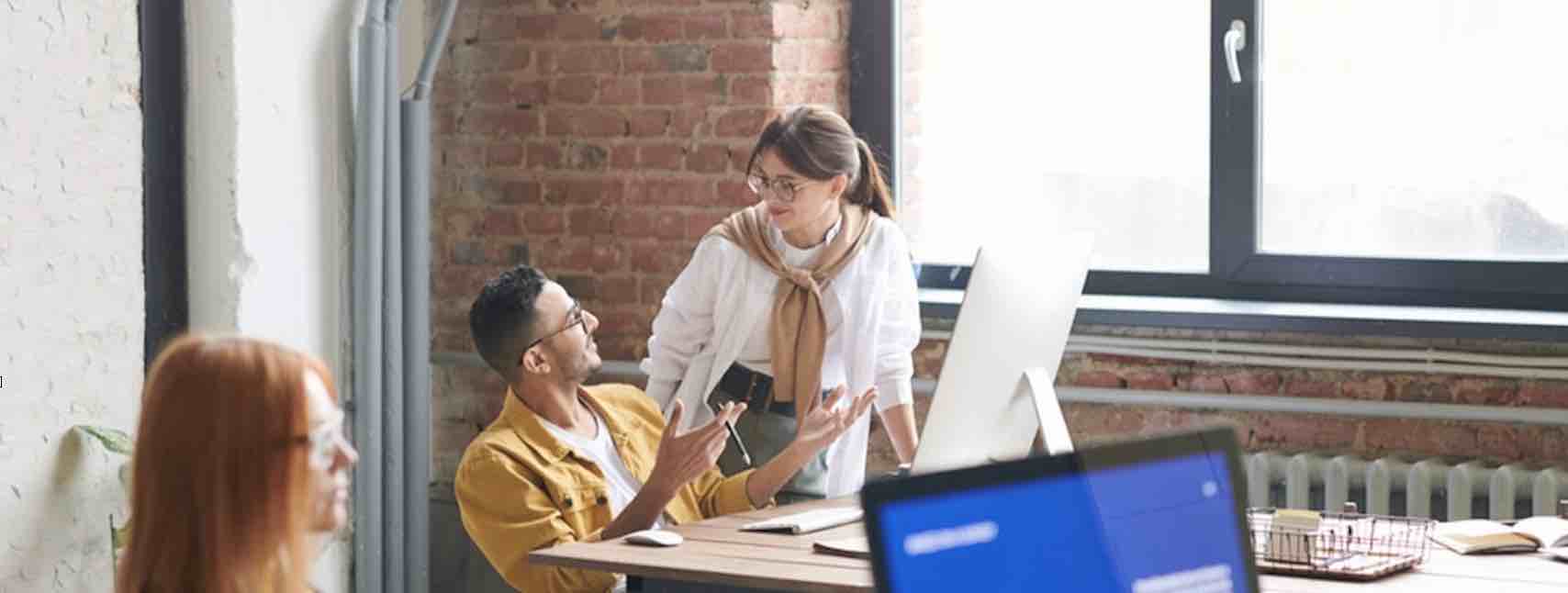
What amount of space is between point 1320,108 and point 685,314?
1432 millimetres

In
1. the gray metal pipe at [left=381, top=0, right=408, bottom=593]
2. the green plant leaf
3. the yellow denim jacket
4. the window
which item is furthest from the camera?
the gray metal pipe at [left=381, top=0, right=408, bottom=593]

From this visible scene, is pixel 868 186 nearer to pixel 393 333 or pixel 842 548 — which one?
pixel 393 333

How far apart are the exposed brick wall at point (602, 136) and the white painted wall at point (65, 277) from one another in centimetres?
110

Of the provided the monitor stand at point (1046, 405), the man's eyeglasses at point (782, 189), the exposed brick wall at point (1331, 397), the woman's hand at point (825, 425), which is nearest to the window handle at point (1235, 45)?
the exposed brick wall at point (1331, 397)

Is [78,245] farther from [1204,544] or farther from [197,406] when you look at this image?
[1204,544]

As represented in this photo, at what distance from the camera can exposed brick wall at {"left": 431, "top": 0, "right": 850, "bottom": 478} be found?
505 cm

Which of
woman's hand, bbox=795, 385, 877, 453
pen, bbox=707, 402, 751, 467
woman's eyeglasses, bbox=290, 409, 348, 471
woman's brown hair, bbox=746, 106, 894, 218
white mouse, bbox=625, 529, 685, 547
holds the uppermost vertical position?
woman's brown hair, bbox=746, 106, 894, 218

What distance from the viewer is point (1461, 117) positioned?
4613mm

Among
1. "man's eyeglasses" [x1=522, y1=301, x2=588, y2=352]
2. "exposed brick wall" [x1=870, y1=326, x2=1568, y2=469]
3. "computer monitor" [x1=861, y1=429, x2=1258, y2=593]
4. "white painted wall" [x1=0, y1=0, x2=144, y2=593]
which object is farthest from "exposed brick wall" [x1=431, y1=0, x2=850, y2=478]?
"computer monitor" [x1=861, y1=429, x2=1258, y2=593]

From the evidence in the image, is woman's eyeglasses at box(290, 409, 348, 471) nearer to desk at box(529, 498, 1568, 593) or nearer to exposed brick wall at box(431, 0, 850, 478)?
desk at box(529, 498, 1568, 593)

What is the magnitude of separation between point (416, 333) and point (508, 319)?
120 centimetres

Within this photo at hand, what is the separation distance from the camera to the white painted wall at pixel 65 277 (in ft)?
13.2

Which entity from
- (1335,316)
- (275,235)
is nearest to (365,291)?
(275,235)

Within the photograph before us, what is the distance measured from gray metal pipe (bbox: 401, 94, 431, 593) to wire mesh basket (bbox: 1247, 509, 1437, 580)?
2087 mm
